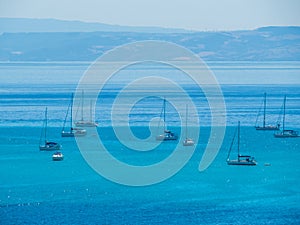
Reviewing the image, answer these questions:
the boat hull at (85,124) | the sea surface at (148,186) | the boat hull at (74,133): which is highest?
the boat hull at (85,124)

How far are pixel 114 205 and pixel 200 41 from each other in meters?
171

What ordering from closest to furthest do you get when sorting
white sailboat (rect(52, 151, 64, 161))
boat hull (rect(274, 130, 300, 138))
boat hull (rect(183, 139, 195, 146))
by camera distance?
white sailboat (rect(52, 151, 64, 161)) → boat hull (rect(183, 139, 195, 146)) → boat hull (rect(274, 130, 300, 138))

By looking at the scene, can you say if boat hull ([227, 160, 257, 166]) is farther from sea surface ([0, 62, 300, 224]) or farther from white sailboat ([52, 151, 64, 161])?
white sailboat ([52, 151, 64, 161])

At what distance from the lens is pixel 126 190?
3238 centimetres

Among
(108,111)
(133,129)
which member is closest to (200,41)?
(108,111)

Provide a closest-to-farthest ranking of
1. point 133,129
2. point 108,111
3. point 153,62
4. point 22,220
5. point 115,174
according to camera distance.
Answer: point 22,220 < point 115,174 < point 133,129 < point 108,111 < point 153,62

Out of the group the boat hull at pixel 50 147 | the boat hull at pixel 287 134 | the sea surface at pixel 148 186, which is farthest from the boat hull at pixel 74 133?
the boat hull at pixel 287 134

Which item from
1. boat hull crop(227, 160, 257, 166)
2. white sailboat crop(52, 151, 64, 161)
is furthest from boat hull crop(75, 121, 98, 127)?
boat hull crop(227, 160, 257, 166)

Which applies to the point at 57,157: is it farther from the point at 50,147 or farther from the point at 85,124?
the point at 85,124

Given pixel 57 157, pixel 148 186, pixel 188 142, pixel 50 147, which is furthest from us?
pixel 188 142

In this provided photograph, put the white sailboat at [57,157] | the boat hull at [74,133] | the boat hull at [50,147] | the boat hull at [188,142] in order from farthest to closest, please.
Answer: the boat hull at [74,133]
the boat hull at [188,142]
the boat hull at [50,147]
the white sailboat at [57,157]

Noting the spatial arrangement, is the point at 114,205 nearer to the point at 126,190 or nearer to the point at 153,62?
the point at 126,190

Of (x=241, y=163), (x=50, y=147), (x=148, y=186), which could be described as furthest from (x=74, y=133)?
(x=148, y=186)

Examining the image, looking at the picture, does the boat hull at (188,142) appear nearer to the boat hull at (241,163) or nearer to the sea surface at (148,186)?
the sea surface at (148,186)
